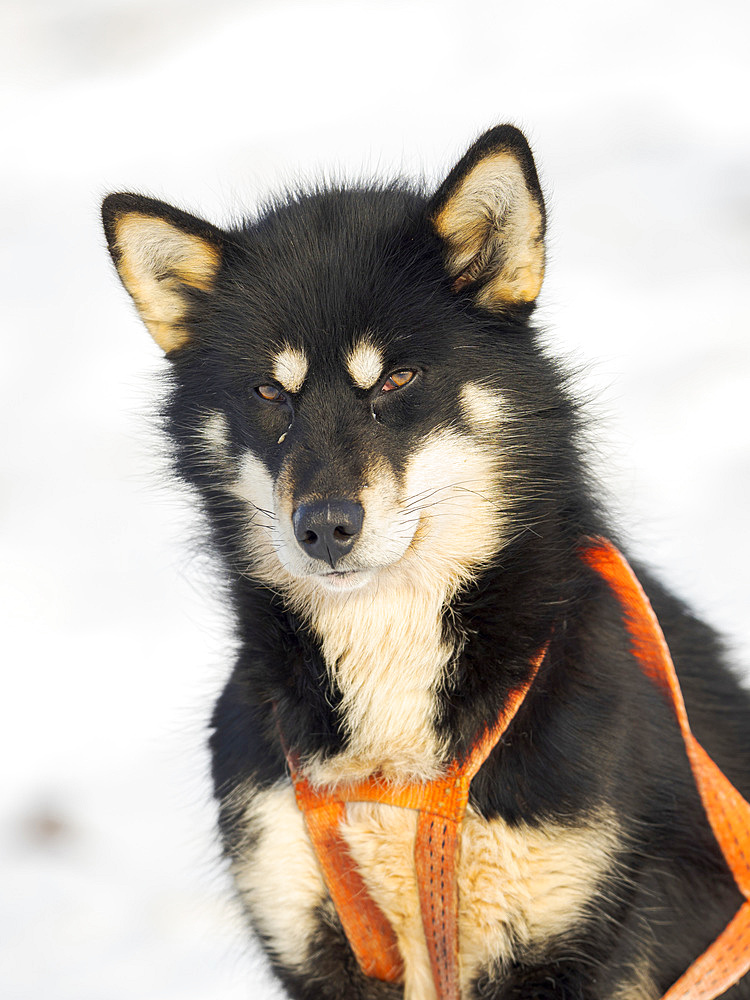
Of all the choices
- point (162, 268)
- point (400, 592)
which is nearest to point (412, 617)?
point (400, 592)

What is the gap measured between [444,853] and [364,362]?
3.29ft

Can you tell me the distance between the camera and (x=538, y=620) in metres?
2.35

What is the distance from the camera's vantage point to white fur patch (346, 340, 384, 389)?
226 centimetres

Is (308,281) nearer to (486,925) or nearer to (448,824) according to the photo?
(448,824)

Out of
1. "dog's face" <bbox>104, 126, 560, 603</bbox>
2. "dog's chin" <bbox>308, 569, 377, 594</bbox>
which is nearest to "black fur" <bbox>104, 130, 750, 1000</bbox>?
"dog's face" <bbox>104, 126, 560, 603</bbox>

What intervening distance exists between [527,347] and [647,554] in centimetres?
139

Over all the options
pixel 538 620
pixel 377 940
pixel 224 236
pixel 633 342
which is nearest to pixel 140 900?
pixel 377 940

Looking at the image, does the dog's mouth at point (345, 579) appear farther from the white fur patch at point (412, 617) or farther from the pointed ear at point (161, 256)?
the pointed ear at point (161, 256)

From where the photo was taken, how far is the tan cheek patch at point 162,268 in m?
2.40

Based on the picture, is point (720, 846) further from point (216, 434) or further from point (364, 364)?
point (216, 434)

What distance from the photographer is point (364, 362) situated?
7.43 feet

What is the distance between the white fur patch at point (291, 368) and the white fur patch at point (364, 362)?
0.10 meters

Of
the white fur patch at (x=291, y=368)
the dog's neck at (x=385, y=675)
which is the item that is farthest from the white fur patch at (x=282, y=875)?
the white fur patch at (x=291, y=368)

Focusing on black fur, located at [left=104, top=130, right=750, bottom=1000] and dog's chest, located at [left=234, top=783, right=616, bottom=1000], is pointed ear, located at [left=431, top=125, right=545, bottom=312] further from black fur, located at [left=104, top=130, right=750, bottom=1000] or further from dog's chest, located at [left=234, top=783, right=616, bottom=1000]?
dog's chest, located at [left=234, top=783, right=616, bottom=1000]
